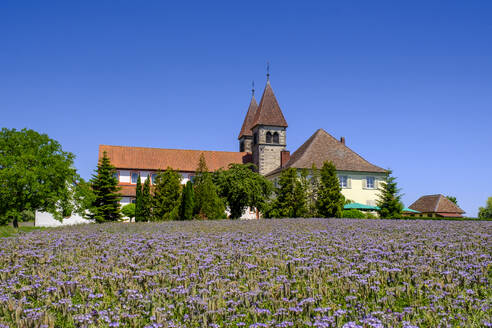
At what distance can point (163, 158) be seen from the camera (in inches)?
2409

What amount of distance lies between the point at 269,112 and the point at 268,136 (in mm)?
3889

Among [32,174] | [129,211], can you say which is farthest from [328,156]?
[32,174]

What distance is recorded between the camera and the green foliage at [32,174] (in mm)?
31500

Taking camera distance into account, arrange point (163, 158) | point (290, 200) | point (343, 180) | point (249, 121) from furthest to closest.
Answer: point (249, 121) < point (163, 158) < point (343, 180) < point (290, 200)

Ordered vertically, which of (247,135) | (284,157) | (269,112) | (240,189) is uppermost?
(269,112)

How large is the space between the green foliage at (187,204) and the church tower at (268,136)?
75.8 ft

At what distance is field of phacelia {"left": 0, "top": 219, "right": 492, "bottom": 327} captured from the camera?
4922 mm

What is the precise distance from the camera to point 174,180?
40812 millimetres

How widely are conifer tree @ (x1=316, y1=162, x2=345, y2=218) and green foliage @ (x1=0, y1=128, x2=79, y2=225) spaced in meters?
21.7

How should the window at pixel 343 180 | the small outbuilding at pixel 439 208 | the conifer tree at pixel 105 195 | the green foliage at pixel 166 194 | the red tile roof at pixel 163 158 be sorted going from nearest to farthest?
the green foliage at pixel 166 194 → the conifer tree at pixel 105 195 → the window at pixel 343 180 → the red tile roof at pixel 163 158 → the small outbuilding at pixel 439 208

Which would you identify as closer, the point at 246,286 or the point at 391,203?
the point at 246,286

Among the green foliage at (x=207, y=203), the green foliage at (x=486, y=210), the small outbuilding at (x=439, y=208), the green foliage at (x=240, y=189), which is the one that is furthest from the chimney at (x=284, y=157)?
the green foliage at (x=486, y=210)

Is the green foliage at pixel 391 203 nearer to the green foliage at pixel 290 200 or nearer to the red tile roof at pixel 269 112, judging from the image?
the green foliage at pixel 290 200

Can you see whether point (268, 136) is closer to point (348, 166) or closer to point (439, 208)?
point (348, 166)
